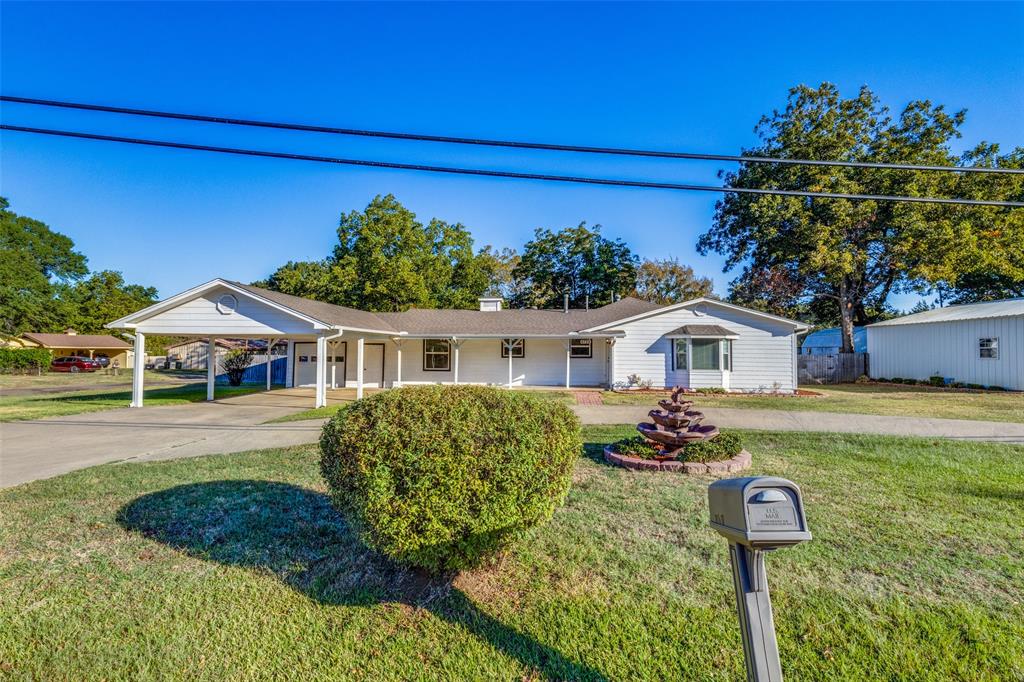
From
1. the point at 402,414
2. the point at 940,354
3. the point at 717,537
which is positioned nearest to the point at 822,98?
the point at 940,354

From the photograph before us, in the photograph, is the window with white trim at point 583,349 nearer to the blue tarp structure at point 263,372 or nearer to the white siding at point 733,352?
the white siding at point 733,352

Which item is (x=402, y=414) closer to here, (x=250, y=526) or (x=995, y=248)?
(x=250, y=526)

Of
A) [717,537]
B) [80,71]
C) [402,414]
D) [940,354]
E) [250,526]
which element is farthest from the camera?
[940,354]

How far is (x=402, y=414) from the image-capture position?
9.23 ft

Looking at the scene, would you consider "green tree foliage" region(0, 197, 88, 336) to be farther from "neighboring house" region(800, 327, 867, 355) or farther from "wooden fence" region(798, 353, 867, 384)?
"neighboring house" region(800, 327, 867, 355)

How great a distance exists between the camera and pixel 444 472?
2.63 meters

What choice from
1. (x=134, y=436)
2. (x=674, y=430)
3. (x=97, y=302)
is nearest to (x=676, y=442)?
(x=674, y=430)

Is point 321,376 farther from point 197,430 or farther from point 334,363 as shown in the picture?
point 334,363

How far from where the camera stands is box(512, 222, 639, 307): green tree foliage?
1308 inches

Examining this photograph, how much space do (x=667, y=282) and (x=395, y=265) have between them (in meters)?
20.0

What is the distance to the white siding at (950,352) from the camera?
666 inches

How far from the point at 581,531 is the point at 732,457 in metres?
3.30

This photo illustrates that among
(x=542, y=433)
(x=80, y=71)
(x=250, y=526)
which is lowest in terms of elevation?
(x=250, y=526)

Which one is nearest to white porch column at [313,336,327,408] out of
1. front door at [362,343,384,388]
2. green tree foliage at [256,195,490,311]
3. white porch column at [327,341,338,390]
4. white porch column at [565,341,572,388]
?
white porch column at [327,341,338,390]
